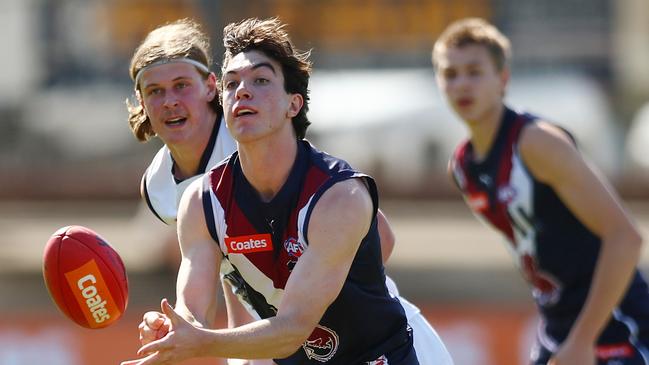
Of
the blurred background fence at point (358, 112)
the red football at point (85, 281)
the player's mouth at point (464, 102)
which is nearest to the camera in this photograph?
the red football at point (85, 281)

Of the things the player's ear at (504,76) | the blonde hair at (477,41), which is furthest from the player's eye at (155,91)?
the player's ear at (504,76)

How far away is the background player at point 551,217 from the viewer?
487 cm

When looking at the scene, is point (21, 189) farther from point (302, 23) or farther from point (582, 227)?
point (582, 227)

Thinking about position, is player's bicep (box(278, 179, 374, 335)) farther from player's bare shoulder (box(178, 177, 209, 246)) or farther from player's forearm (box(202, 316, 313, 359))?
player's bare shoulder (box(178, 177, 209, 246))

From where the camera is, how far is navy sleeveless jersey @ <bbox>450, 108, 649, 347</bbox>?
5.31m

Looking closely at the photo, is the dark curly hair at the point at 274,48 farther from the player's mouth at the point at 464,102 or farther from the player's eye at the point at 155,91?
the player's mouth at the point at 464,102

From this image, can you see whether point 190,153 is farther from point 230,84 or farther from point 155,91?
point 230,84

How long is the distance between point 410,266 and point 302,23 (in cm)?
652

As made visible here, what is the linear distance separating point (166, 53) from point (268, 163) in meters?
0.85

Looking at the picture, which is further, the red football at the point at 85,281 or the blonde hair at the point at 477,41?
the blonde hair at the point at 477,41

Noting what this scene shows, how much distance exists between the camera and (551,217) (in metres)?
5.34

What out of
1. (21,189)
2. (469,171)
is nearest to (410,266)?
(21,189)

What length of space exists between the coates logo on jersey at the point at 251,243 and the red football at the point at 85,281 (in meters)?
0.56

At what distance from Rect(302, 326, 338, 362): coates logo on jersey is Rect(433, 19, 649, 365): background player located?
3.07 ft
